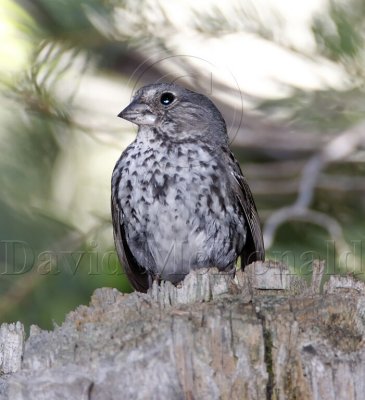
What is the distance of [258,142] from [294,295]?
1319 mm

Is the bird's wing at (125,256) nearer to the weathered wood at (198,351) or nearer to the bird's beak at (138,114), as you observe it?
the bird's beak at (138,114)

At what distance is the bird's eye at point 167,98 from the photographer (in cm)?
398

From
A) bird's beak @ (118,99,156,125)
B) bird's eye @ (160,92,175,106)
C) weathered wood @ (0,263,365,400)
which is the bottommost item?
weathered wood @ (0,263,365,400)

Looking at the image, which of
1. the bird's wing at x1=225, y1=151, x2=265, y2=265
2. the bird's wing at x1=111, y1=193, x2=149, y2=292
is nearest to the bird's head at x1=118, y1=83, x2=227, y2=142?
the bird's wing at x1=225, y1=151, x2=265, y2=265

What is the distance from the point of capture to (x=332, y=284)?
239cm

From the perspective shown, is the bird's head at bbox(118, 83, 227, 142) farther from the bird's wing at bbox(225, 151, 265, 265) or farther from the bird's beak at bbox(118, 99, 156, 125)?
the bird's wing at bbox(225, 151, 265, 265)

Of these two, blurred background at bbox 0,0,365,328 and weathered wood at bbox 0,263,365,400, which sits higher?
blurred background at bbox 0,0,365,328

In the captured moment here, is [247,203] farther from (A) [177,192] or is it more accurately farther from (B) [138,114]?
(B) [138,114]

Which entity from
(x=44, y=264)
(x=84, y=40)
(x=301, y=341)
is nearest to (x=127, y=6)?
(x=84, y=40)

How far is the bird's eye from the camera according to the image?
13.1 feet

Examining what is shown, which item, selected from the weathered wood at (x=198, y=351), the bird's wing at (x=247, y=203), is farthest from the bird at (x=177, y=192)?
the weathered wood at (x=198, y=351)

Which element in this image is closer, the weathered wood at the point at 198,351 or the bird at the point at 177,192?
the weathered wood at the point at 198,351

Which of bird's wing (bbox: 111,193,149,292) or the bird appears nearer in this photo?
bird's wing (bbox: 111,193,149,292)

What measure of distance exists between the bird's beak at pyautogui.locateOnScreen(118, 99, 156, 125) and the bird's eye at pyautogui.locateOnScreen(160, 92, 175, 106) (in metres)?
0.09
